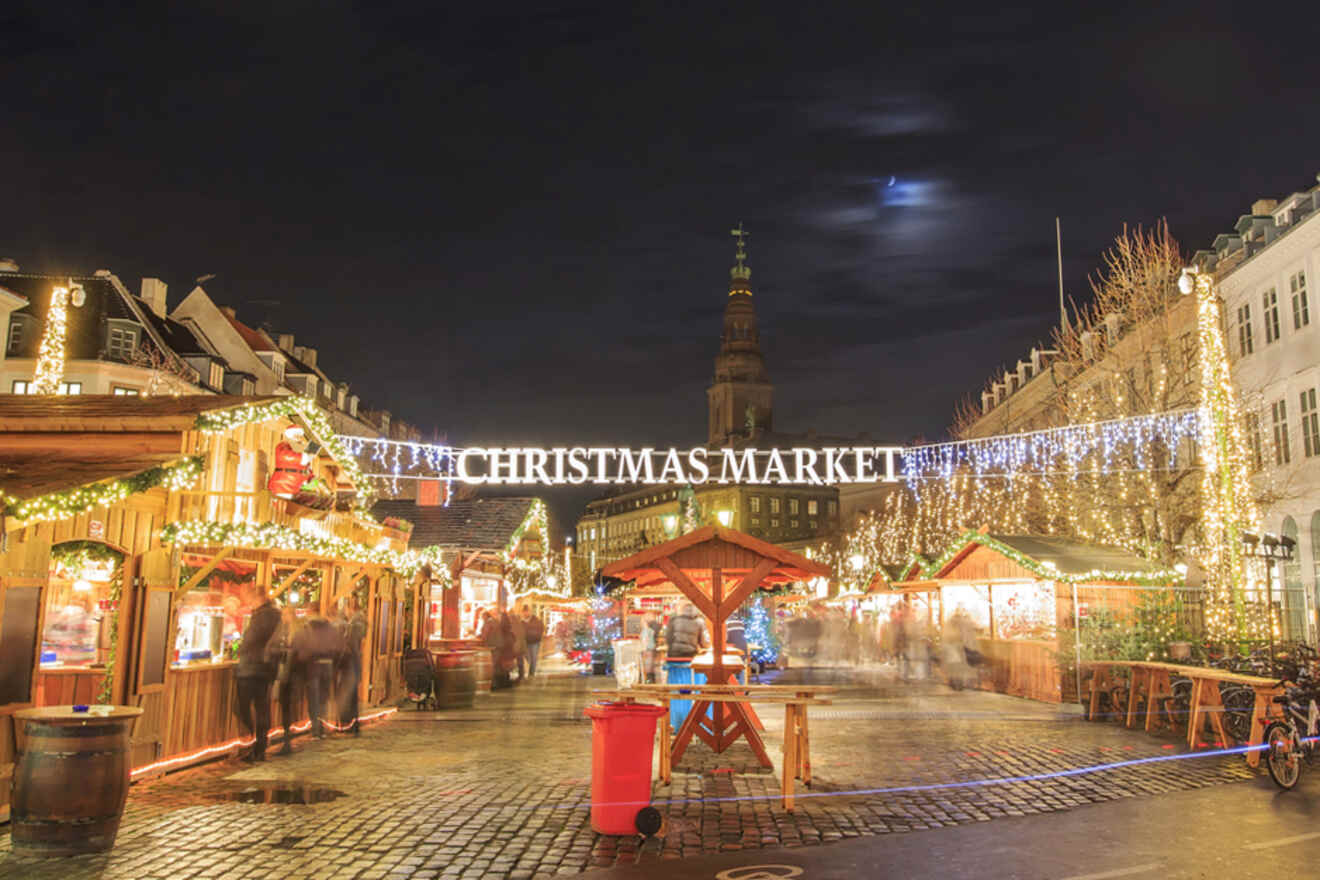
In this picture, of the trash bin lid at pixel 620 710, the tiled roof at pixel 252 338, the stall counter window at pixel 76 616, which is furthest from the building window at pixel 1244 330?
the tiled roof at pixel 252 338

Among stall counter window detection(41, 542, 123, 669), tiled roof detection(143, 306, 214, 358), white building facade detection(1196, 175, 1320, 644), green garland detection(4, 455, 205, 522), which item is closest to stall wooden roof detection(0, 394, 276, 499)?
green garland detection(4, 455, 205, 522)

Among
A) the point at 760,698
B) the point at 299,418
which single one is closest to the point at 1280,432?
the point at 760,698

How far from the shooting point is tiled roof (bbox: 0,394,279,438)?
10.3 m

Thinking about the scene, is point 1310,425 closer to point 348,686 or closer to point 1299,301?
point 1299,301

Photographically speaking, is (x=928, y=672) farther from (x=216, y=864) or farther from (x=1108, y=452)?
(x=216, y=864)

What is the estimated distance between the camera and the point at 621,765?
26.8 feet

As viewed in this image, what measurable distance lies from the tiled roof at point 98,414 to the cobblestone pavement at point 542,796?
358 cm

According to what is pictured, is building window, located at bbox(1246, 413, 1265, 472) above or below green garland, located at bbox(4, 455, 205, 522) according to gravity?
above

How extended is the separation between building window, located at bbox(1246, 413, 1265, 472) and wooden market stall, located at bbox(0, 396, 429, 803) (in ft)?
79.6

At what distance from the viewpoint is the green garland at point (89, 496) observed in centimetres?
846

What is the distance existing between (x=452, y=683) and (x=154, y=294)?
31841mm

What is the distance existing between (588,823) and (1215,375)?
1451 cm

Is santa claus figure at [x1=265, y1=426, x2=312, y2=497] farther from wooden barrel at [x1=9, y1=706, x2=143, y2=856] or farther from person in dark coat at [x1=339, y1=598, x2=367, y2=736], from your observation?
wooden barrel at [x1=9, y1=706, x2=143, y2=856]

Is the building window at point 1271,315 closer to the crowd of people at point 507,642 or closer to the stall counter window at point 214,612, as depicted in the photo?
the crowd of people at point 507,642
